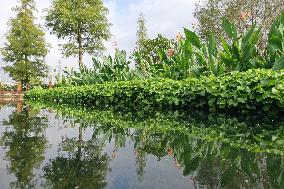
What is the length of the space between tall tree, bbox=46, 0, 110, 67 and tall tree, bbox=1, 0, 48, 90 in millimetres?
1946

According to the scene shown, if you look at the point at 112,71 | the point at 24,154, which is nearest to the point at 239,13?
the point at 112,71

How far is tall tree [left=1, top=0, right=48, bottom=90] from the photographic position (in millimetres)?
42094

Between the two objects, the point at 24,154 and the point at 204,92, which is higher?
the point at 204,92

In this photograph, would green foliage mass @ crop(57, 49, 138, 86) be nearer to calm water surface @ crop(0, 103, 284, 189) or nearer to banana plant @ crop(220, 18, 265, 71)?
banana plant @ crop(220, 18, 265, 71)

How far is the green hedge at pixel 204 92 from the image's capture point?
6922 mm

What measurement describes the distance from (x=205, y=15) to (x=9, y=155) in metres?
30.5

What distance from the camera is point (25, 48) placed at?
4194 centimetres

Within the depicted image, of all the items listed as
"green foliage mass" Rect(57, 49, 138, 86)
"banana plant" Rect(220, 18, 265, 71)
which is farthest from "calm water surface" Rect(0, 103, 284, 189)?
"green foliage mass" Rect(57, 49, 138, 86)

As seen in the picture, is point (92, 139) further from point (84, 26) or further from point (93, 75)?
point (84, 26)

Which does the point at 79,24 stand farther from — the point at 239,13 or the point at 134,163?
the point at 134,163

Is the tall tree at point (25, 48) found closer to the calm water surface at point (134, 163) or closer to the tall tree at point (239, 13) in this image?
the tall tree at point (239, 13)

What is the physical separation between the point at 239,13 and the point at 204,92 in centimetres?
2283

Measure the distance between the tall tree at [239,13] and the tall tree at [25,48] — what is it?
58.8 feet

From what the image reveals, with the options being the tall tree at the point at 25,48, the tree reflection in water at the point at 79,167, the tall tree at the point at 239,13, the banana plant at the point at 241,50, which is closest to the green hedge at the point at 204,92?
the banana plant at the point at 241,50
